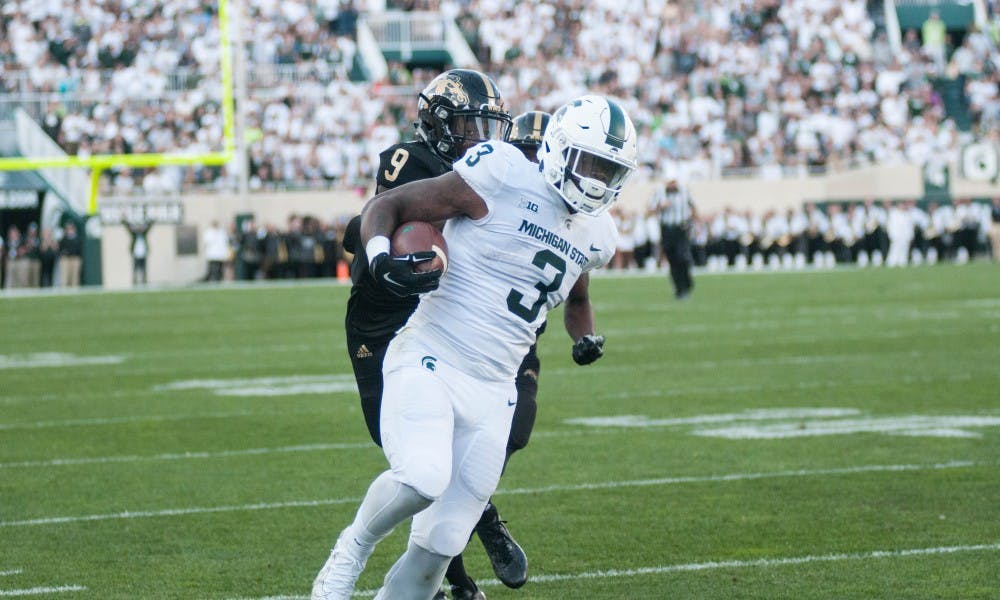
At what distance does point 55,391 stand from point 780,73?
2683cm

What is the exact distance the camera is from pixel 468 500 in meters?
4.39

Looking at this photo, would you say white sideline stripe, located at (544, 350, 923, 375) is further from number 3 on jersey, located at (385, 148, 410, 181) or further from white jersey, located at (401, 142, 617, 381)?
white jersey, located at (401, 142, 617, 381)

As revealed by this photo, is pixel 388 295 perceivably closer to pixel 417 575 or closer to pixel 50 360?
pixel 417 575

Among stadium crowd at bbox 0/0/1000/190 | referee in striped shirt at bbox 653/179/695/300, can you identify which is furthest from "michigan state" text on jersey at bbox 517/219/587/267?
stadium crowd at bbox 0/0/1000/190

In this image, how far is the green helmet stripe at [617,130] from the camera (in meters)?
4.50

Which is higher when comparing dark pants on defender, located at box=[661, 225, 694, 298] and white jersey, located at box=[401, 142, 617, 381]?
white jersey, located at box=[401, 142, 617, 381]

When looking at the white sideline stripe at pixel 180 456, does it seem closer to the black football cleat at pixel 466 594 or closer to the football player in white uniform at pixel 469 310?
the black football cleat at pixel 466 594

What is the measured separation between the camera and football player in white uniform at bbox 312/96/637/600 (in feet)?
14.1

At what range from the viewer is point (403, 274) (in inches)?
165

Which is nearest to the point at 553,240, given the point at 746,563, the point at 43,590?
the point at 746,563

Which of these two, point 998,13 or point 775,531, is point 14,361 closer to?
point 775,531

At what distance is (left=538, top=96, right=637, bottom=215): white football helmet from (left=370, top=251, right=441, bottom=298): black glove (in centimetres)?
49

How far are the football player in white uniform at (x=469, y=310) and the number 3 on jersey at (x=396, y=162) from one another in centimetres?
67

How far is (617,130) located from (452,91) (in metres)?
0.84
